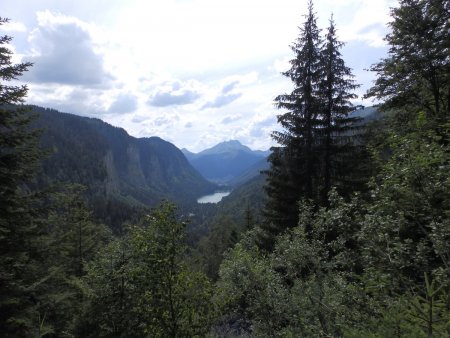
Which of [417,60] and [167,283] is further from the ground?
[417,60]

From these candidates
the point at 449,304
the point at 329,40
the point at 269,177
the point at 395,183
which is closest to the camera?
the point at 449,304

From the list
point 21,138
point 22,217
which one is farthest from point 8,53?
point 22,217

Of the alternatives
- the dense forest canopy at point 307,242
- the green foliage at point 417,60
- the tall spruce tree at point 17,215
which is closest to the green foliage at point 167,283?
the dense forest canopy at point 307,242

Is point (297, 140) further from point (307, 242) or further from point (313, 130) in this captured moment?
point (307, 242)

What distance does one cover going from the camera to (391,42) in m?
14.9

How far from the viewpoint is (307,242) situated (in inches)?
359

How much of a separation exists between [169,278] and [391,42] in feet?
45.2

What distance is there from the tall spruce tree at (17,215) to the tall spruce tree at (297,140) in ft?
40.6

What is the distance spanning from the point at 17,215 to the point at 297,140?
13784 millimetres

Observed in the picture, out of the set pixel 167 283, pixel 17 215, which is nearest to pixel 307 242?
pixel 167 283

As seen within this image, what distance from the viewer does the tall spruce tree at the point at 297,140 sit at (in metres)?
18.2

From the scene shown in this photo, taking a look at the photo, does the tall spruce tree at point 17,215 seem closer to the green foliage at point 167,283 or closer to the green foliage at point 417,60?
the green foliage at point 167,283

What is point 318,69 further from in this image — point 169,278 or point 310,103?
point 169,278

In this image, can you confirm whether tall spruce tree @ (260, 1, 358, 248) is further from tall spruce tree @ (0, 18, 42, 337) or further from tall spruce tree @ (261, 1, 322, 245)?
tall spruce tree @ (0, 18, 42, 337)
